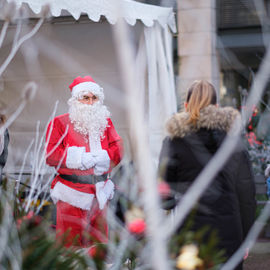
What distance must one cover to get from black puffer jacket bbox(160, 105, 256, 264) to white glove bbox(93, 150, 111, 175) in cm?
98

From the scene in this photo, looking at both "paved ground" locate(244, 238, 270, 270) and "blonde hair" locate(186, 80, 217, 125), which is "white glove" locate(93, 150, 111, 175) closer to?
"blonde hair" locate(186, 80, 217, 125)

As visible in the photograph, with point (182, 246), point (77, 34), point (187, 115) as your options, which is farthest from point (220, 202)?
point (77, 34)

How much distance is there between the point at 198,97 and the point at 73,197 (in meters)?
1.32

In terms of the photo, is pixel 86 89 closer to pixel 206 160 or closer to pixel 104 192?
pixel 104 192

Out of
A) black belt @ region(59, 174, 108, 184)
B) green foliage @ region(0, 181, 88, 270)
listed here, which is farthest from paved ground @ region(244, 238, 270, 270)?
green foliage @ region(0, 181, 88, 270)

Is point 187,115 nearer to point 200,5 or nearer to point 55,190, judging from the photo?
point 200,5

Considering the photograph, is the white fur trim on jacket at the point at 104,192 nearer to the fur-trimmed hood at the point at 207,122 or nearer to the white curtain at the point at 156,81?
the fur-trimmed hood at the point at 207,122

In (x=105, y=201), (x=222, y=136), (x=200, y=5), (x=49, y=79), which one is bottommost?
(x=105, y=201)

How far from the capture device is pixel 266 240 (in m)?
4.87

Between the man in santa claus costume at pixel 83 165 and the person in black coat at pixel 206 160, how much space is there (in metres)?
1.00

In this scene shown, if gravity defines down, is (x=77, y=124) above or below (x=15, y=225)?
above

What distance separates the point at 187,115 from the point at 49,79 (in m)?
3.71

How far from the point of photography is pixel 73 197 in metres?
A: 3.21

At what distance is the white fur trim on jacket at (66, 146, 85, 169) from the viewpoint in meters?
3.16
